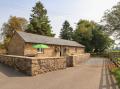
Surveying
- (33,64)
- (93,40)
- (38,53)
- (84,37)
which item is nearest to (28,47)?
(38,53)

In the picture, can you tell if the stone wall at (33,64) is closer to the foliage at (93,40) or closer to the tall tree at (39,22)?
the tall tree at (39,22)

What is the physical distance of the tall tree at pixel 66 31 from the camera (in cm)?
6594

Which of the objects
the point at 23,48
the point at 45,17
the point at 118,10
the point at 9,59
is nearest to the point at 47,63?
the point at 9,59

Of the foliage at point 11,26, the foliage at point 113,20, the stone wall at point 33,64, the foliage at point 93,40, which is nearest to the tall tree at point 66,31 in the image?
the foliage at point 93,40

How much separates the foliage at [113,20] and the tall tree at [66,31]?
30.4 m

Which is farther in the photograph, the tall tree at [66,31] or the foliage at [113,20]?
the tall tree at [66,31]

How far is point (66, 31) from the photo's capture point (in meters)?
67.9

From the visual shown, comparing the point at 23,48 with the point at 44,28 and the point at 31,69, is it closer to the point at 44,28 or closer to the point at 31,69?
the point at 31,69

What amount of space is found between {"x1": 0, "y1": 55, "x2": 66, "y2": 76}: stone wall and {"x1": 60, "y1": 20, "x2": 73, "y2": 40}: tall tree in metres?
48.3

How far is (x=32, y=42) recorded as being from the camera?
81.1 feet

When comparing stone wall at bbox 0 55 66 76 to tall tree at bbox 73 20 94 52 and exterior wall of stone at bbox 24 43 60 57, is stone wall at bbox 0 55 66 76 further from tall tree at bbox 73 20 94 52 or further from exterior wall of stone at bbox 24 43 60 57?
tall tree at bbox 73 20 94 52

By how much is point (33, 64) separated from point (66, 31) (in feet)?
181

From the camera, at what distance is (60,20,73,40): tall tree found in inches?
2596

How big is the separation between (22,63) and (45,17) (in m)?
45.2
